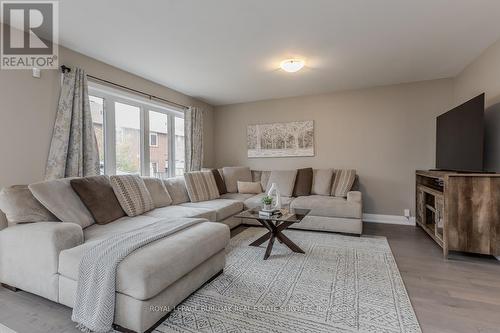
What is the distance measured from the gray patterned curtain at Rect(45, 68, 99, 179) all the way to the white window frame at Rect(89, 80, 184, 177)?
29 centimetres

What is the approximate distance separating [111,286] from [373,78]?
4.16 metres

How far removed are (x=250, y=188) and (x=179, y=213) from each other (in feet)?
6.34

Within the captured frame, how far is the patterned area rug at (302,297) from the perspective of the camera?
1585 mm

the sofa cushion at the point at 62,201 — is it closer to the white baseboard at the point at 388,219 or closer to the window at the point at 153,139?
the window at the point at 153,139

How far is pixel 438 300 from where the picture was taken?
6.07 ft

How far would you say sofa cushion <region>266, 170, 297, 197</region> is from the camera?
4309 millimetres

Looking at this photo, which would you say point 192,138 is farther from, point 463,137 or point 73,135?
point 463,137

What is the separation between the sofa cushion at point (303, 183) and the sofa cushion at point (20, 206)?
3.36m

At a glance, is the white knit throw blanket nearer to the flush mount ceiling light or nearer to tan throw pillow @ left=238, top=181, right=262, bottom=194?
the flush mount ceiling light

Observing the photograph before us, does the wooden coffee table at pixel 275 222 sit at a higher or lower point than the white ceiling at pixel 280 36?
lower

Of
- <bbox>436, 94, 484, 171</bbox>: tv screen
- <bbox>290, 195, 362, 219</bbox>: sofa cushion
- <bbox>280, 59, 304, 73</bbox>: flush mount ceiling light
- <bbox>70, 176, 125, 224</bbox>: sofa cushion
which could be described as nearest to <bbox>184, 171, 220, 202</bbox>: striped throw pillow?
<bbox>70, 176, 125, 224</bbox>: sofa cushion

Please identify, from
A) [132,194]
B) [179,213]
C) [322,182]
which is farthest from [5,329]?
[322,182]

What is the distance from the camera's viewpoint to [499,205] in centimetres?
246

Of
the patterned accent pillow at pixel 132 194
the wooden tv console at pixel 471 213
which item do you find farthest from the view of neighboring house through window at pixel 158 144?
the wooden tv console at pixel 471 213
